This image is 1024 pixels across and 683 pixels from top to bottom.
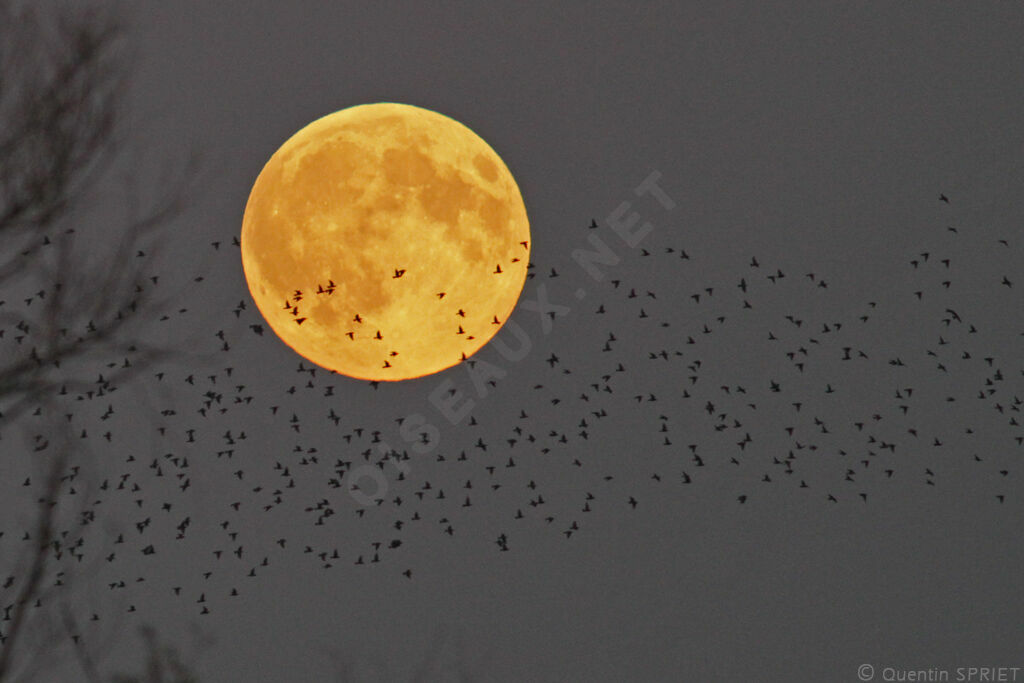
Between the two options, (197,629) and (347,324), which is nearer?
(197,629)

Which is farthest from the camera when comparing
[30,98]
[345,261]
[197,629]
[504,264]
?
[504,264]

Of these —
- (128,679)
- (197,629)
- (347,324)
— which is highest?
(347,324)

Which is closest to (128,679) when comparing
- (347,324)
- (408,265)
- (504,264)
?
(347,324)

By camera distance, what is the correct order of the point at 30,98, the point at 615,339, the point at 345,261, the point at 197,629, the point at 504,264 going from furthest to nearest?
1. the point at 615,339
2. the point at 504,264
3. the point at 345,261
4. the point at 197,629
5. the point at 30,98

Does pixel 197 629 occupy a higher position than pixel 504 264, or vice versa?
pixel 504 264

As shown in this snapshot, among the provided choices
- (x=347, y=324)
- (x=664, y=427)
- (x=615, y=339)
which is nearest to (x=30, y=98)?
(x=347, y=324)

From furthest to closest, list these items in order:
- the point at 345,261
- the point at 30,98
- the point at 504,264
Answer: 1. the point at 504,264
2. the point at 345,261
3. the point at 30,98

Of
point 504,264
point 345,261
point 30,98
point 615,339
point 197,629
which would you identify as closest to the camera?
point 30,98

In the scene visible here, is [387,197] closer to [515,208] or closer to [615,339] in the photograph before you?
[515,208]

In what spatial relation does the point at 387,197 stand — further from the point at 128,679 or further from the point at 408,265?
the point at 128,679
